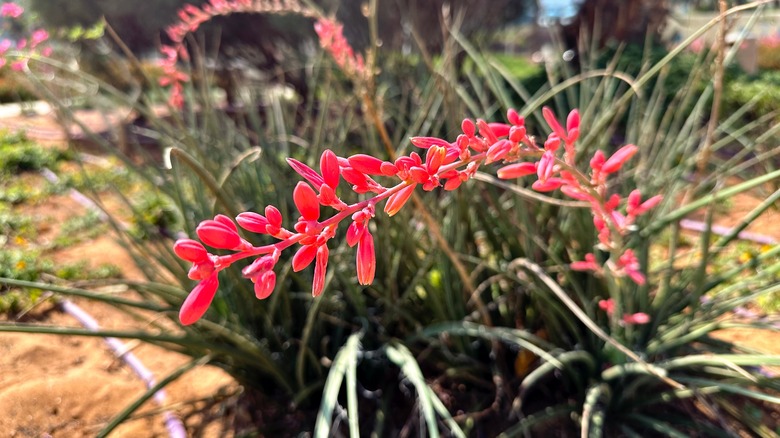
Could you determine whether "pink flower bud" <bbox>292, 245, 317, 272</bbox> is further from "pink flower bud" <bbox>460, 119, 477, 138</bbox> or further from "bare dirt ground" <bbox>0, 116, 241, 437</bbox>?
"bare dirt ground" <bbox>0, 116, 241, 437</bbox>

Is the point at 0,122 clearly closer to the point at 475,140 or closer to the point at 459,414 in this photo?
the point at 459,414

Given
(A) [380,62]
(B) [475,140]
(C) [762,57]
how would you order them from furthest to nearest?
1. (C) [762,57]
2. (A) [380,62]
3. (B) [475,140]

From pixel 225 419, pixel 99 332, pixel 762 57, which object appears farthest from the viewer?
pixel 762 57

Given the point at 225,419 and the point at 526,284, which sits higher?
the point at 526,284

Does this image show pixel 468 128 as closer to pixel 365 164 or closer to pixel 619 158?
pixel 365 164

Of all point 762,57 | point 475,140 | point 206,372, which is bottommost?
point 762,57

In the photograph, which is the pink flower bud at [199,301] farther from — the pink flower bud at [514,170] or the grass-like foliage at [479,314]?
the grass-like foliage at [479,314]

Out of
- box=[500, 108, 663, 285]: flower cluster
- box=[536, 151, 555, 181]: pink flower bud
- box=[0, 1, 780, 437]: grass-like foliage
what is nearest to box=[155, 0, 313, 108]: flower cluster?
box=[0, 1, 780, 437]: grass-like foliage

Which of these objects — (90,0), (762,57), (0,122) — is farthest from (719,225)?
(762,57)
